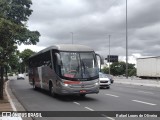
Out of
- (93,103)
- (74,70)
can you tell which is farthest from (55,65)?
(93,103)

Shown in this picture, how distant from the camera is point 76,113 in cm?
1408

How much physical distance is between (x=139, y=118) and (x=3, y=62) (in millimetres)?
9390

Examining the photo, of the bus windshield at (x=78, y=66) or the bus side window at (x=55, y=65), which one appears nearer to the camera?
the bus windshield at (x=78, y=66)

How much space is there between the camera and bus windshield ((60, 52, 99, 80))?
1925 centimetres

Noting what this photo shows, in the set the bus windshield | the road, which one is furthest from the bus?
the road

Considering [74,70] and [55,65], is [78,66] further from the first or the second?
[55,65]

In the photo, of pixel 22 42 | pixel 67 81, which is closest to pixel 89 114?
pixel 67 81

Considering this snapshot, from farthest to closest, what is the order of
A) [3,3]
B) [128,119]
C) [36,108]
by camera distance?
[3,3] < [36,108] < [128,119]

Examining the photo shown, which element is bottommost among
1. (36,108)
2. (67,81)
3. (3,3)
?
(36,108)

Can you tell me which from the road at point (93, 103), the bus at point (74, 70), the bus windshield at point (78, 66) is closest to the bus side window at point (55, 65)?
the bus at point (74, 70)

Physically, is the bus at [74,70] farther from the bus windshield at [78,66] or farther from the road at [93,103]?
the road at [93,103]

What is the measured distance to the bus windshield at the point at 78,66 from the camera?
19.2m

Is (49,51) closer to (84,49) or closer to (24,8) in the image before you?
(84,49)

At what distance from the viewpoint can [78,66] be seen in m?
19.4
